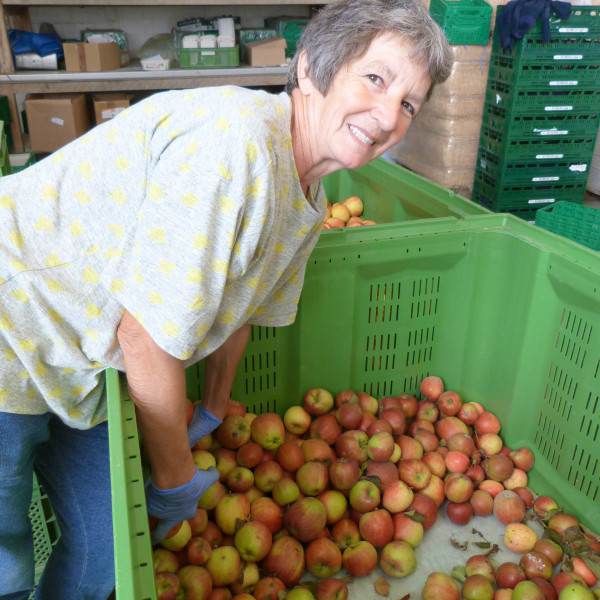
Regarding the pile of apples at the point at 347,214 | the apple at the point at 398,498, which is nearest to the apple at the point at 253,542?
the apple at the point at 398,498

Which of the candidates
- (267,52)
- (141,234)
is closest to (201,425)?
(141,234)

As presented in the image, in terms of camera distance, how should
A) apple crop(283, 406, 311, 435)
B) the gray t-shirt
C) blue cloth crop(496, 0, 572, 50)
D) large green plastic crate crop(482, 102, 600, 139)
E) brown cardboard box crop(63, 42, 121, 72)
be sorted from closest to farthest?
the gray t-shirt → apple crop(283, 406, 311, 435) → blue cloth crop(496, 0, 572, 50) → large green plastic crate crop(482, 102, 600, 139) → brown cardboard box crop(63, 42, 121, 72)

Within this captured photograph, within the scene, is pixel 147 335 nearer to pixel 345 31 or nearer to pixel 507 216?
pixel 345 31

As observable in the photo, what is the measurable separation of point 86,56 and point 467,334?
3225 mm

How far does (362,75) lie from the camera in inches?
35.3

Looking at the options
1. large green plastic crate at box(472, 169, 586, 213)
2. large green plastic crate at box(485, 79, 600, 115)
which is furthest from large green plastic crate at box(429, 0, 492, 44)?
large green plastic crate at box(472, 169, 586, 213)


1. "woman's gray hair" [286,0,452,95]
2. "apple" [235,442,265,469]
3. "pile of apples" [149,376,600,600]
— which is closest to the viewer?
"woman's gray hair" [286,0,452,95]

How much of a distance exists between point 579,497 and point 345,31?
121 cm

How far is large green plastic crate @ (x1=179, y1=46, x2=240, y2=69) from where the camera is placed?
12.4 ft

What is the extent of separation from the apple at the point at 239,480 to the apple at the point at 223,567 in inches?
7.7

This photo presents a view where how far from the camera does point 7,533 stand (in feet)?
3.27

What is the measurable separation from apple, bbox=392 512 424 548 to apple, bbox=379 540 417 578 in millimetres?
32

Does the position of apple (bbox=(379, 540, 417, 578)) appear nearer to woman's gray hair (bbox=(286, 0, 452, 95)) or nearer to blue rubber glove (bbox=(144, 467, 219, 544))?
blue rubber glove (bbox=(144, 467, 219, 544))

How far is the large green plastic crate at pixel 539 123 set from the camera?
9.11 ft
